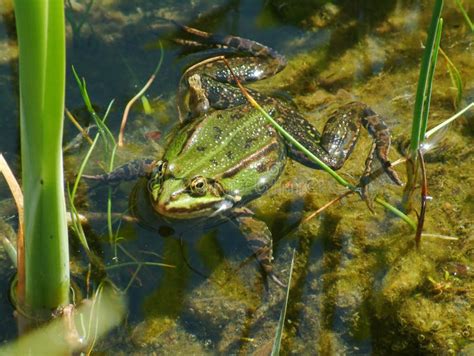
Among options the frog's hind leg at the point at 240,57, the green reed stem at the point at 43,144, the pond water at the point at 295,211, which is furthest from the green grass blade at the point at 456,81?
the green reed stem at the point at 43,144

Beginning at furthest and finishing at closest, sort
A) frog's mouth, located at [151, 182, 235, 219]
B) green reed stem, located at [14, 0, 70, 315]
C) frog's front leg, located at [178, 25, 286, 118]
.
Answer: frog's front leg, located at [178, 25, 286, 118] → frog's mouth, located at [151, 182, 235, 219] → green reed stem, located at [14, 0, 70, 315]

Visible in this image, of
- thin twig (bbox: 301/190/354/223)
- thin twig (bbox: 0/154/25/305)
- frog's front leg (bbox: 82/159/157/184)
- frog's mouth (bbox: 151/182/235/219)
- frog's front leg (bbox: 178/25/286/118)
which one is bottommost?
thin twig (bbox: 301/190/354/223)

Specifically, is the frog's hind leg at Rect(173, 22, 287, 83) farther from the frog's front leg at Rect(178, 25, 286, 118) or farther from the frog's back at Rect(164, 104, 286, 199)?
the frog's back at Rect(164, 104, 286, 199)

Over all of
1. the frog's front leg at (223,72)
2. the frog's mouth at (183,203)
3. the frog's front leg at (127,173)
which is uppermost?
the frog's front leg at (223,72)

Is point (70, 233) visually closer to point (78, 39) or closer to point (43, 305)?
point (43, 305)

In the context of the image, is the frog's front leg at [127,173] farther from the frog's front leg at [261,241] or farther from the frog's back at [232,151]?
the frog's front leg at [261,241]

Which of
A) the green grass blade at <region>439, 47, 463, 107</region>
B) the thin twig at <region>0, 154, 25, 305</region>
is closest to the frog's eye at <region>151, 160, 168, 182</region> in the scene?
the thin twig at <region>0, 154, 25, 305</region>

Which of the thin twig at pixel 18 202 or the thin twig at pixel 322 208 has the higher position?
the thin twig at pixel 18 202

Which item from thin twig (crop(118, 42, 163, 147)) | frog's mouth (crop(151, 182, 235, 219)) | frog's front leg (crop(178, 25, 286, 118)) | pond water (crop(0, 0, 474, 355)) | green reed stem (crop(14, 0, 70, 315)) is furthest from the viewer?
frog's front leg (crop(178, 25, 286, 118))
